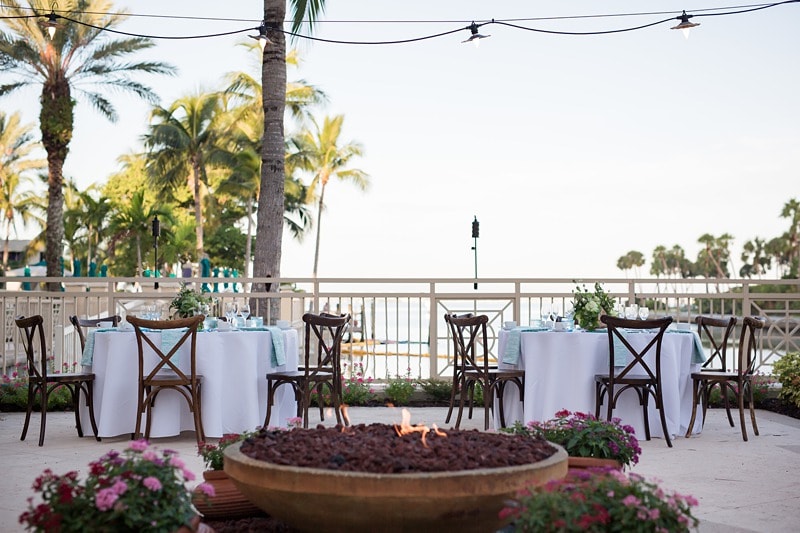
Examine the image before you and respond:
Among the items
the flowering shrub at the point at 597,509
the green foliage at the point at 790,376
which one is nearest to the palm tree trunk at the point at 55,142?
the green foliage at the point at 790,376

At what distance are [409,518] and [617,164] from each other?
136ft

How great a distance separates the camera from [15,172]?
4319 cm

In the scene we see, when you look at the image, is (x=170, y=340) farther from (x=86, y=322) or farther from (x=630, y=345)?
(x=630, y=345)

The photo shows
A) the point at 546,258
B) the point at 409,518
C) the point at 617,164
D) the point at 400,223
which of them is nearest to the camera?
the point at 409,518

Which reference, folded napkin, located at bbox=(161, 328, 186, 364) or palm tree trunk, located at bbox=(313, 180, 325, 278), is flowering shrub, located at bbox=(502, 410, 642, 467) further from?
palm tree trunk, located at bbox=(313, 180, 325, 278)

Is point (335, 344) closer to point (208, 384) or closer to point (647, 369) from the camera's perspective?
point (208, 384)

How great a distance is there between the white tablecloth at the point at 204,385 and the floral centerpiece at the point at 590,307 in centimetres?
249

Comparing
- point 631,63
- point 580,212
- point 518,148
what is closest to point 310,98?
point 631,63

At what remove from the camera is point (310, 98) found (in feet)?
104

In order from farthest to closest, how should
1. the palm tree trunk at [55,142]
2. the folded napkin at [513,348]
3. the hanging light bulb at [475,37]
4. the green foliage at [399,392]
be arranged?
the palm tree trunk at [55,142] → the hanging light bulb at [475,37] → the green foliage at [399,392] → the folded napkin at [513,348]

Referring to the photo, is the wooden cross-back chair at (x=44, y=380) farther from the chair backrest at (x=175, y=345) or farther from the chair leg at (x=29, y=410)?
the chair backrest at (x=175, y=345)

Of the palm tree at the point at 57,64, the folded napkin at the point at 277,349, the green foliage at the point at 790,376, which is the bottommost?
the green foliage at the point at 790,376

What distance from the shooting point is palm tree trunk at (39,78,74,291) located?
18750 millimetres

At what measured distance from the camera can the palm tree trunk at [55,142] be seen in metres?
18.8
